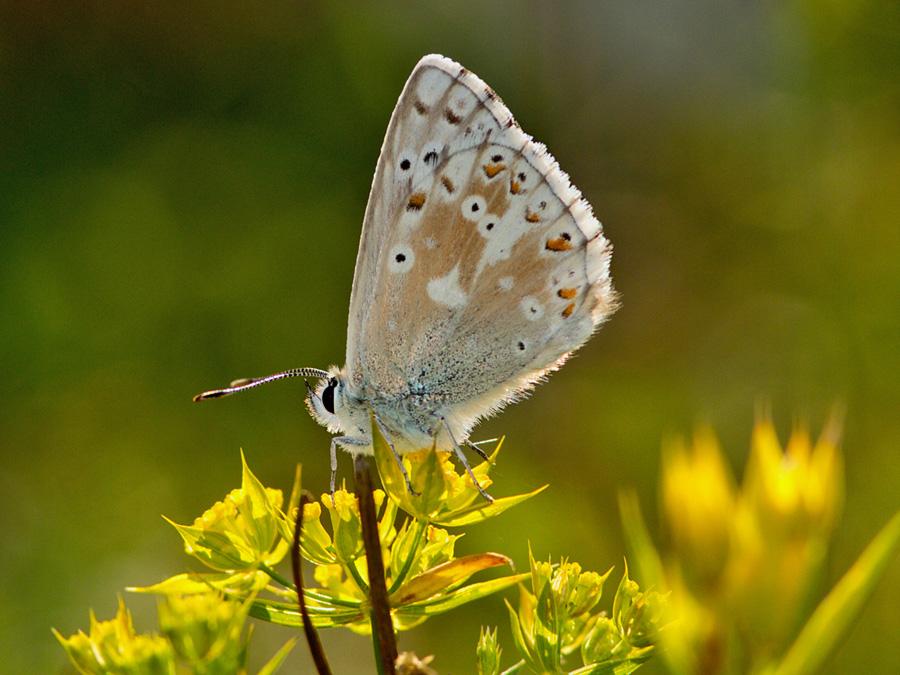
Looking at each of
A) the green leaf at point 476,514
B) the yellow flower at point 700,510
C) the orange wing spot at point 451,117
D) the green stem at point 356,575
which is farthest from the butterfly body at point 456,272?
the yellow flower at point 700,510

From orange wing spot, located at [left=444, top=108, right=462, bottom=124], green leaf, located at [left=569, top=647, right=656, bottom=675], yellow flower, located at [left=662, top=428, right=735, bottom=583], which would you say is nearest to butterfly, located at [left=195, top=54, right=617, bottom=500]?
orange wing spot, located at [left=444, top=108, right=462, bottom=124]

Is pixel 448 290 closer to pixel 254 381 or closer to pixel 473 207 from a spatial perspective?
pixel 473 207

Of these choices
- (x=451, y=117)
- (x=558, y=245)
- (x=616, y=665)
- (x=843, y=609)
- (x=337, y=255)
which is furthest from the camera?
(x=337, y=255)

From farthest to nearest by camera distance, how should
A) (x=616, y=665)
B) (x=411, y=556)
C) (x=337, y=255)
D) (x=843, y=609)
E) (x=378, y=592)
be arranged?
(x=337, y=255) < (x=411, y=556) < (x=616, y=665) < (x=378, y=592) < (x=843, y=609)

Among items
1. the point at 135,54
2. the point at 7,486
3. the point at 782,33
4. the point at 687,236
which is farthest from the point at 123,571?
the point at 782,33

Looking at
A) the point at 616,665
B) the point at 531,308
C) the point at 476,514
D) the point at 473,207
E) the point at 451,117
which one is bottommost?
the point at 616,665

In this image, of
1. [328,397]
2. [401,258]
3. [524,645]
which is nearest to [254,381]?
[328,397]

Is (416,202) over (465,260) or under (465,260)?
over

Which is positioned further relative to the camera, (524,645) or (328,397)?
→ (328,397)
